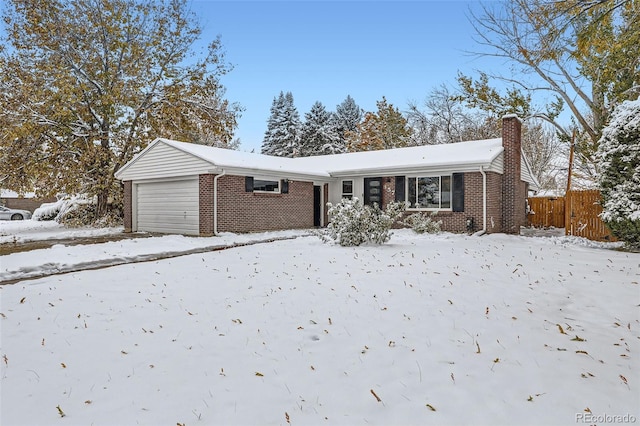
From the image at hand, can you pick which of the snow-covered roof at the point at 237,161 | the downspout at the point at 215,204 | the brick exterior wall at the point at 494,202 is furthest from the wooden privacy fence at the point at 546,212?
the downspout at the point at 215,204

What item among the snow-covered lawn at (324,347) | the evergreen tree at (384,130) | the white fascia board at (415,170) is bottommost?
the snow-covered lawn at (324,347)

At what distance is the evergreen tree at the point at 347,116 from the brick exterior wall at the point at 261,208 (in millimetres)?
26948

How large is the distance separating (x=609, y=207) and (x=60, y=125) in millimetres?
20926

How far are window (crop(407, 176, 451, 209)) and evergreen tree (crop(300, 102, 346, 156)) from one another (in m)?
23.9

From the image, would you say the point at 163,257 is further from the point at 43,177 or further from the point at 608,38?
the point at 43,177

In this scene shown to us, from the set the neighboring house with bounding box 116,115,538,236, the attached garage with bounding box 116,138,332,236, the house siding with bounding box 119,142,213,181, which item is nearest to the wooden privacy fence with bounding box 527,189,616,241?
the neighboring house with bounding box 116,115,538,236

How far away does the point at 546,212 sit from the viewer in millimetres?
18531

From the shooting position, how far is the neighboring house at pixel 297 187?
13.8 meters

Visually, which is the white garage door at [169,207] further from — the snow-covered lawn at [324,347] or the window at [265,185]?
the snow-covered lawn at [324,347]

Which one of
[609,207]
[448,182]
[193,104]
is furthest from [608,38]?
[193,104]

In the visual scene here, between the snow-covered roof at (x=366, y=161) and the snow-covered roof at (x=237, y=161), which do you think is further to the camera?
the snow-covered roof at (x=366, y=161)

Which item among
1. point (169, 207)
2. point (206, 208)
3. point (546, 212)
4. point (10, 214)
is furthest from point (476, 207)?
point (10, 214)

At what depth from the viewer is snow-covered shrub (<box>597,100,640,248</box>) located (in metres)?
9.41

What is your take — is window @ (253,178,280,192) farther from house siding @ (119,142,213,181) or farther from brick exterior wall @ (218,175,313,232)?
house siding @ (119,142,213,181)
